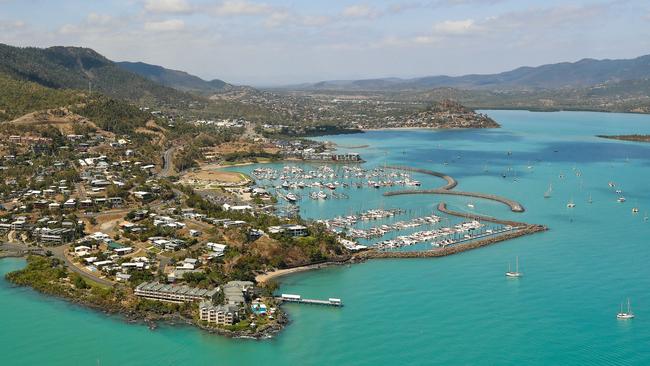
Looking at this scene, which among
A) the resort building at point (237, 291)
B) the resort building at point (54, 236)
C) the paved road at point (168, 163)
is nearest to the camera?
the resort building at point (237, 291)

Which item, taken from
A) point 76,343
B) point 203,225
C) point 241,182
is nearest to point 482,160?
point 241,182

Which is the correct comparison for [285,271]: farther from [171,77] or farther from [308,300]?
[171,77]

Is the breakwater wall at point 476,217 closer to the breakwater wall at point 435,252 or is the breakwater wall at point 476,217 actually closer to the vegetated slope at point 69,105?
the breakwater wall at point 435,252

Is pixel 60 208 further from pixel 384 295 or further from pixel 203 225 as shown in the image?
pixel 384 295

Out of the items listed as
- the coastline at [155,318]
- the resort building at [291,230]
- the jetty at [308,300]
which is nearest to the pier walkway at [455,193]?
the resort building at [291,230]

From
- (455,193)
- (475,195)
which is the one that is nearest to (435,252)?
(475,195)

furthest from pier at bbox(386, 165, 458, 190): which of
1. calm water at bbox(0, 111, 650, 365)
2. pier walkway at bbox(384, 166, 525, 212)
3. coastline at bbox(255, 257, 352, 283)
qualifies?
coastline at bbox(255, 257, 352, 283)
